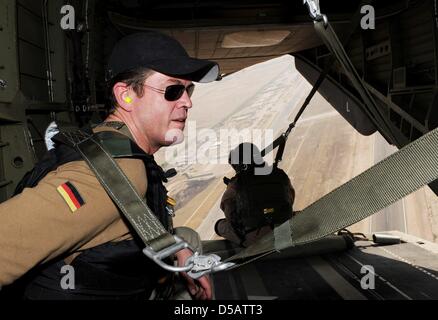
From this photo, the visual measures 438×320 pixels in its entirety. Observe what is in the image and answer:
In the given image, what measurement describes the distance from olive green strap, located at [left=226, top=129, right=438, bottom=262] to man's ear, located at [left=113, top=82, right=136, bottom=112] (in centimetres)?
89

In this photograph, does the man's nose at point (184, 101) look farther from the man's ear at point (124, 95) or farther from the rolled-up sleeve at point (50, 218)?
the rolled-up sleeve at point (50, 218)

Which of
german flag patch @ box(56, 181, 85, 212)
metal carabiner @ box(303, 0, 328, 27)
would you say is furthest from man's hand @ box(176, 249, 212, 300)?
metal carabiner @ box(303, 0, 328, 27)

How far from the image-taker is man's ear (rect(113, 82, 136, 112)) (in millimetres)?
1528

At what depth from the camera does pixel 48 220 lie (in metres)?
1.03

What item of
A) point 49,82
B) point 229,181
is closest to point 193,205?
point 229,181

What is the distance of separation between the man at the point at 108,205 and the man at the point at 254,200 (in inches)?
130

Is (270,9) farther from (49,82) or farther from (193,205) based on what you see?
(193,205)

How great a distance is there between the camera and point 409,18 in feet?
16.4

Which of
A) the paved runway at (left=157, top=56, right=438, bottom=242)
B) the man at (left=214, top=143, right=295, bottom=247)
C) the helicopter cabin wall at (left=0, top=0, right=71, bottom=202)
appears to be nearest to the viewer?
the helicopter cabin wall at (left=0, top=0, right=71, bottom=202)

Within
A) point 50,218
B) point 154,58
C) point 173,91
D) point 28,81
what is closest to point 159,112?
point 173,91

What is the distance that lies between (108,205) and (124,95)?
0.57 metres

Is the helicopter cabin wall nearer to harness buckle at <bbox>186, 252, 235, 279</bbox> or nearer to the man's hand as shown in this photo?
the man's hand

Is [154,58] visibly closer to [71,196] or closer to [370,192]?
[71,196]

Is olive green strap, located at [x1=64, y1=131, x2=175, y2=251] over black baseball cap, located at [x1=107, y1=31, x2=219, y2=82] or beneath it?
beneath
